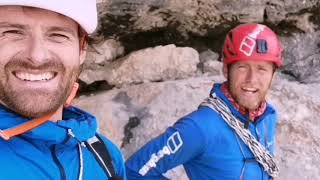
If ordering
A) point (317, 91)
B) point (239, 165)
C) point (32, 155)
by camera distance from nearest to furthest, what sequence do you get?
point (32, 155) < point (239, 165) < point (317, 91)

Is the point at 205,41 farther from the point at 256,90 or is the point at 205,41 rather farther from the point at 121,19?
the point at 256,90

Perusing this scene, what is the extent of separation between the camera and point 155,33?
5113 millimetres

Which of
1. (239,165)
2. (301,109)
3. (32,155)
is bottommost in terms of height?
(301,109)

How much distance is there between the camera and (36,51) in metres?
1.48

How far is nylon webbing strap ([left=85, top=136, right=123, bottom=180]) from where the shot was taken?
1678 mm

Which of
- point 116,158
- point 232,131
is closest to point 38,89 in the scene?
point 116,158

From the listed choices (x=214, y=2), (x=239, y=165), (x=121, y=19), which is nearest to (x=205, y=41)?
(x=214, y=2)

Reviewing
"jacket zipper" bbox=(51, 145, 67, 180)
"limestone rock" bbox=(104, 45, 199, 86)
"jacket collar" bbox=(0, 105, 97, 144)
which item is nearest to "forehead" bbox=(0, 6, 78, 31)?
"jacket collar" bbox=(0, 105, 97, 144)

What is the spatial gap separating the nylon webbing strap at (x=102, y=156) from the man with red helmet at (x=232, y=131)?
3.54 feet

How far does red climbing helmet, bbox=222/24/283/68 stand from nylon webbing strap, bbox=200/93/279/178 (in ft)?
1.00

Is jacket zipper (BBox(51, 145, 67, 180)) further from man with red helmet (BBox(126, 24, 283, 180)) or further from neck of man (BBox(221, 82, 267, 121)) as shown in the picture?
neck of man (BBox(221, 82, 267, 121))

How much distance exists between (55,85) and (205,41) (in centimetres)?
394

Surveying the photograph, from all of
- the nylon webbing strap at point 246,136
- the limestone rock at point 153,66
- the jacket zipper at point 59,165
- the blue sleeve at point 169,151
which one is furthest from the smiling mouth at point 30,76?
the limestone rock at point 153,66

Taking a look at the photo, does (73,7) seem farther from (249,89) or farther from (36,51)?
(249,89)
